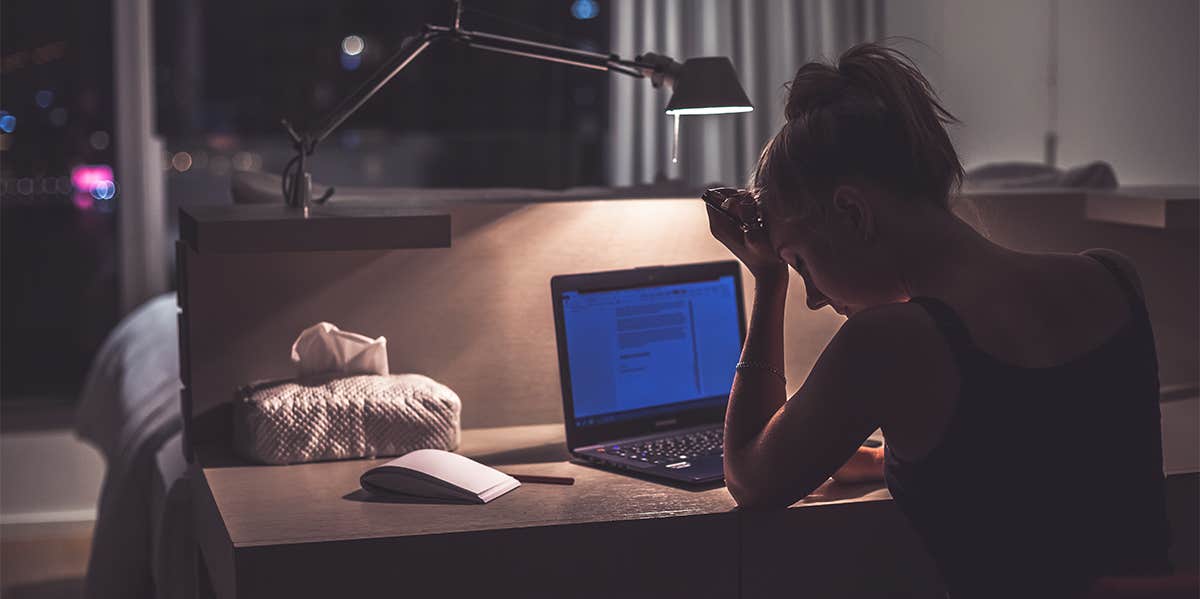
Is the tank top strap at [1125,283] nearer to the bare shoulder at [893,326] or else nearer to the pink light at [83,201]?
the bare shoulder at [893,326]

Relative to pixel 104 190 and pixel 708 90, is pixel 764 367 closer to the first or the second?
pixel 708 90

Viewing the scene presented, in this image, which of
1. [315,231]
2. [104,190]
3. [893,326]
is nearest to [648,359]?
[315,231]

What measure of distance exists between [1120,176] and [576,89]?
2499 millimetres

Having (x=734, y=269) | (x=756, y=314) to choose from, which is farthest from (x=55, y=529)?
(x=756, y=314)

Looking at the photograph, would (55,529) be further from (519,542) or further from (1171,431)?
(1171,431)

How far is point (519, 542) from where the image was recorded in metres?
1.36

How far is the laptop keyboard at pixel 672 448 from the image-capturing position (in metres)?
1.66

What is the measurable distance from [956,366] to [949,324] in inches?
1.6

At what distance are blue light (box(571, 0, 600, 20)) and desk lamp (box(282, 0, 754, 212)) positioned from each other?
3062 millimetres

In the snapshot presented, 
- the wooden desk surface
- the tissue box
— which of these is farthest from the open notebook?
the tissue box

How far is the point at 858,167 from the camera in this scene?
4.13 ft

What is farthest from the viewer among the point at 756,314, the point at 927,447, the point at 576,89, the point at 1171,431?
the point at 576,89

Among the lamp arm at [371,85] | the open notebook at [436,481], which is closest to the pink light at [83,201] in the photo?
the lamp arm at [371,85]

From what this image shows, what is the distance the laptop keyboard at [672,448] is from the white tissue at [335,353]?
0.36 m
